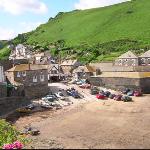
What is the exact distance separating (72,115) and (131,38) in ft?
315

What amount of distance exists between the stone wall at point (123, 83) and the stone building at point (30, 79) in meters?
12.3

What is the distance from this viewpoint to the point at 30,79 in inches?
2889

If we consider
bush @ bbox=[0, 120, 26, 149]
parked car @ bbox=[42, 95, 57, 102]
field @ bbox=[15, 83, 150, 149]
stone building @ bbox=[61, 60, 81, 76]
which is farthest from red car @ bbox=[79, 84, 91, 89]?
bush @ bbox=[0, 120, 26, 149]

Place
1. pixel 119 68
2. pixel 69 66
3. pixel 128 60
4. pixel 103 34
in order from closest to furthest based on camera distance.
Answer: pixel 119 68 → pixel 69 66 → pixel 128 60 → pixel 103 34

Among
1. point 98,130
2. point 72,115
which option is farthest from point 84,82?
point 98,130

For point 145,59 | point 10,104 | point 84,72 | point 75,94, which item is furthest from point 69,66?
point 10,104

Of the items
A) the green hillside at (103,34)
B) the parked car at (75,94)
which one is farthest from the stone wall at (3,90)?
the green hillside at (103,34)

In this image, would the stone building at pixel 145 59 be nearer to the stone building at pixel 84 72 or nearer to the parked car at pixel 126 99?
the stone building at pixel 84 72

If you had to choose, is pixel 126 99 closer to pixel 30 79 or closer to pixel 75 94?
pixel 75 94

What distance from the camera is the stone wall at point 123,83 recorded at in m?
76.8

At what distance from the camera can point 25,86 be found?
6944 cm

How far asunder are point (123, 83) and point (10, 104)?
83.2 ft

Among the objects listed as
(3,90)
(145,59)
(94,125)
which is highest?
(145,59)

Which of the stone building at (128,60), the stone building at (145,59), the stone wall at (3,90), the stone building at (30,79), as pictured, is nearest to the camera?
the stone wall at (3,90)
